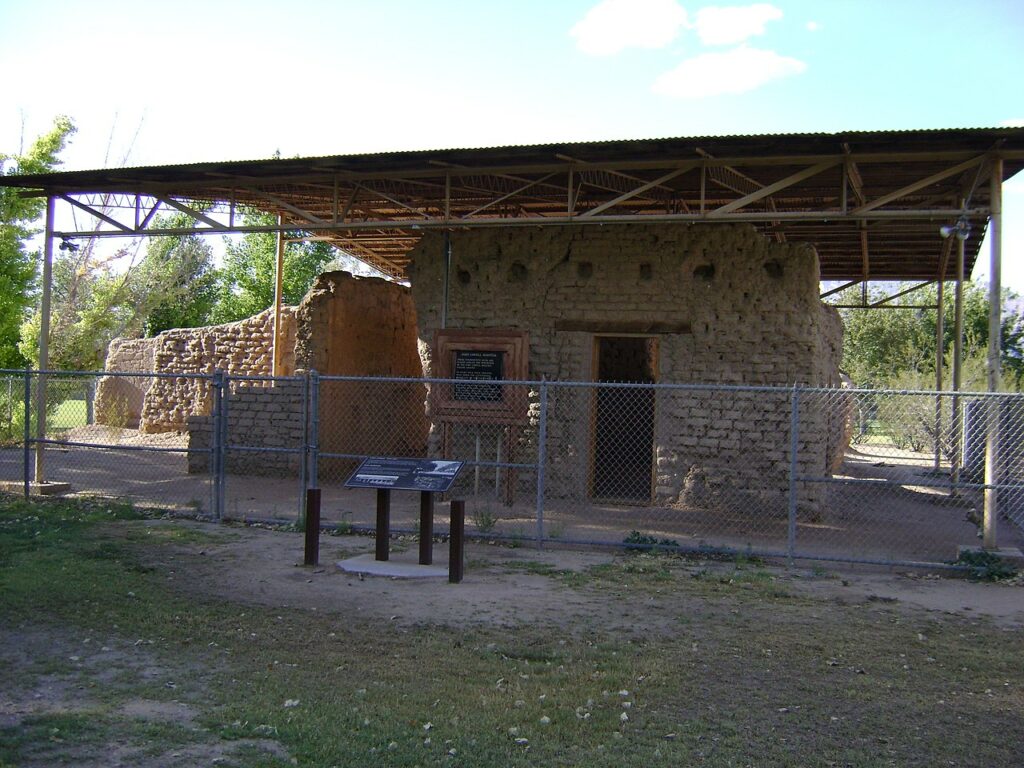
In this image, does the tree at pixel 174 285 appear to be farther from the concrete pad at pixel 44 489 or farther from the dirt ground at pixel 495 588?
the dirt ground at pixel 495 588

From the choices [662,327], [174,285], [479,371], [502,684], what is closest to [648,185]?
[662,327]

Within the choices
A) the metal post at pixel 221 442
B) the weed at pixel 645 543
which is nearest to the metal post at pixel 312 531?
the metal post at pixel 221 442

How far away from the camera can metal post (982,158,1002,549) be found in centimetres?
944

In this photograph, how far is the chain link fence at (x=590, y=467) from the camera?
10.5m

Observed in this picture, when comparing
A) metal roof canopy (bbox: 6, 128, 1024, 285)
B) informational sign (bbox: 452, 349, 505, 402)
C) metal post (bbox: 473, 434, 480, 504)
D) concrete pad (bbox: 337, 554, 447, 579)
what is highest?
metal roof canopy (bbox: 6, 128, 1024, 285)

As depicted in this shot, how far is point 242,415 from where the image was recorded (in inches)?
594

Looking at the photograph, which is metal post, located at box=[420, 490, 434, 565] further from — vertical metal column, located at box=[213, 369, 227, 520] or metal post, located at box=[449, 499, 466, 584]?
vertical metal column, located at box=[213, 369, 227, 520]

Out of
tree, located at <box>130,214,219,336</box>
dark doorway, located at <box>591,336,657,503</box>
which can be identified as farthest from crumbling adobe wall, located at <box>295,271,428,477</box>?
tree, located at <box>130,214,219,336</box>

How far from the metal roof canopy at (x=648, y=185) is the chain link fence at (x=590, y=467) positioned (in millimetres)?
2231

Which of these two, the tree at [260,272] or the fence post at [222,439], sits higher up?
the tree at [260,272]

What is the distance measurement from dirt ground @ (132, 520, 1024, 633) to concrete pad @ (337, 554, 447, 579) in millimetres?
81

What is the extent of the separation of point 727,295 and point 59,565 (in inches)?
335

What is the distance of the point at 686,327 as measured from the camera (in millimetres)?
12453

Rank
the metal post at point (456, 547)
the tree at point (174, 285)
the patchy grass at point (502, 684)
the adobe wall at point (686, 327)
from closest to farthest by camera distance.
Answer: the patchy grass at point (502, 684) < the metal post at point (456, 547) < the adobe wall at point (686, 327) < the tree at point (174, 285)
